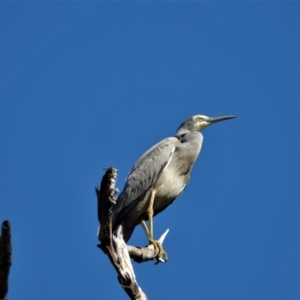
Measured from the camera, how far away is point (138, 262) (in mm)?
8023

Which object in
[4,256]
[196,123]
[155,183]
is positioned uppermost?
[196,123]

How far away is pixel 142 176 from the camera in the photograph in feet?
31.6

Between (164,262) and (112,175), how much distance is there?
292 cm

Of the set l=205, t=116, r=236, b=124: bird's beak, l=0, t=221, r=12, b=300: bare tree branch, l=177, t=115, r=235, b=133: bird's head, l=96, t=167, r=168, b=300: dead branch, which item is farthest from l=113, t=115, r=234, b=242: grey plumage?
l=0, t=221, r=12, b=300: bare tree branch

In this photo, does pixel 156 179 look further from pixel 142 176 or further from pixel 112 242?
pixel 112 242

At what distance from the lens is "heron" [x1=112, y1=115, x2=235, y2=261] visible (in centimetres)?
933

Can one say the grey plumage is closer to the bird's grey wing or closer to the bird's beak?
the bird's grey wing

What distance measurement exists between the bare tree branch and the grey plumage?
4510 mm

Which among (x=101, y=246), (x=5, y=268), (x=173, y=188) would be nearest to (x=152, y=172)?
(x=173, y=188)

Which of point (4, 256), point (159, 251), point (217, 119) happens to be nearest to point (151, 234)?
point (159, 251)

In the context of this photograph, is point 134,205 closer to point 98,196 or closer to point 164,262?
point 164,262

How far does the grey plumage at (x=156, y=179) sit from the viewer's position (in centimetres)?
939

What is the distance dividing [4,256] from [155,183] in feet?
17.3

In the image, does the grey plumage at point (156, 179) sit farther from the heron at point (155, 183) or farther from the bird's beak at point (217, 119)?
the bird's beak at point (217, 119)
